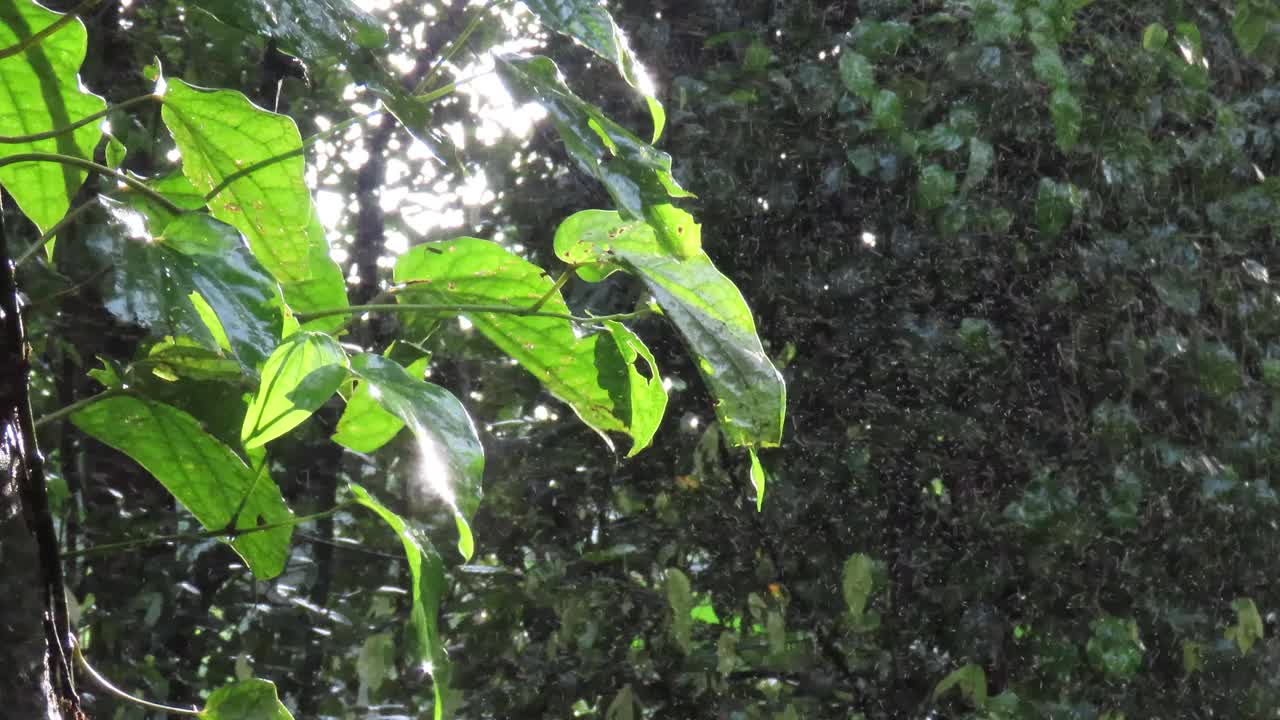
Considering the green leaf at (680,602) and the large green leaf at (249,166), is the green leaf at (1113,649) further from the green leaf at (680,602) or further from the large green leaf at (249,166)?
the large green leaf at (249,166)

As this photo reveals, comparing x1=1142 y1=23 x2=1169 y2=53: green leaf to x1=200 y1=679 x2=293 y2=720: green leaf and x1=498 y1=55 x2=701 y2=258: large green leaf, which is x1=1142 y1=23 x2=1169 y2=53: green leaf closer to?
x1=498 y1=55 x2=701 y2=258: large green leaf

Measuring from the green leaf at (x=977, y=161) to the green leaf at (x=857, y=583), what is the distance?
48 cm

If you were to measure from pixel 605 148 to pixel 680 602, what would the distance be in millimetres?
1172

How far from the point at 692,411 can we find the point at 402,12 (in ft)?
2.57

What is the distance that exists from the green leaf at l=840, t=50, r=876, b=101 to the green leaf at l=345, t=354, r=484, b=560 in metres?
1.25

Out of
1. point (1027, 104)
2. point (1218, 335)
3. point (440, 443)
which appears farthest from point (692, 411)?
point (440, 443)

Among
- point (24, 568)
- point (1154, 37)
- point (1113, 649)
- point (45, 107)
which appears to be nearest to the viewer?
point (24, 568)

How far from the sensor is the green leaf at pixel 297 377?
1.27 ft

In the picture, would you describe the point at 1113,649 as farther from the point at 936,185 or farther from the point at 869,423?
the point at 936,185

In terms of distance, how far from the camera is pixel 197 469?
0.57m

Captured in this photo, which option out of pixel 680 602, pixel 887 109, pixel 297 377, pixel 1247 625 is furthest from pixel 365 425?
pixel 1247 625

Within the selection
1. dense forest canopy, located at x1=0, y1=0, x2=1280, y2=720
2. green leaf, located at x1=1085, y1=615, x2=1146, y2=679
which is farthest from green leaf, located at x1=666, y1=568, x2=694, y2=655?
green leaf, located at x1=1085, y1=615, x2=1146, y2=679

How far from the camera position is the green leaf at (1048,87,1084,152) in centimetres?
154

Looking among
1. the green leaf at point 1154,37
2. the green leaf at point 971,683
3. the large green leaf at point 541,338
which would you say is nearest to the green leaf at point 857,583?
the green leaf at point 971,683
